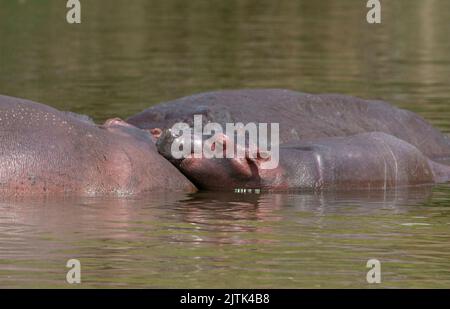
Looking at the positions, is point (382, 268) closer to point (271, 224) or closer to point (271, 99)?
point (271, 224)

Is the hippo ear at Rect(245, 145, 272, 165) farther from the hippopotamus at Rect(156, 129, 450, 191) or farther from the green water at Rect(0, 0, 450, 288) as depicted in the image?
the green water at Rect(0, 0, 450, 288)

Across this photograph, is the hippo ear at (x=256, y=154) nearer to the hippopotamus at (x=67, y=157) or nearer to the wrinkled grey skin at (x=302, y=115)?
the hippopotamus at (x=67, y=157)

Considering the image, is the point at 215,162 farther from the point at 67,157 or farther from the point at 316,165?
the point at 67,157

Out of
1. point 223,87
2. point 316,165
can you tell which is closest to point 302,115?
point 316,165

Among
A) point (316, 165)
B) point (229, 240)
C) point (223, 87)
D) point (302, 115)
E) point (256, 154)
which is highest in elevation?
point (223, 87)

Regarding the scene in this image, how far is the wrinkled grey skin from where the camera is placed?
14.3 m

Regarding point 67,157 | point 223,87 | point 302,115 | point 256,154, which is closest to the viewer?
point 67,157

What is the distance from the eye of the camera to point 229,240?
1021cm

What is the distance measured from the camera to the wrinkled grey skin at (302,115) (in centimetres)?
1432

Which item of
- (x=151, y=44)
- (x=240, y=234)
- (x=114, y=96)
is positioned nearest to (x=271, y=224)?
(x=240, y=234)

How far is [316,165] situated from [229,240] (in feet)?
9.06

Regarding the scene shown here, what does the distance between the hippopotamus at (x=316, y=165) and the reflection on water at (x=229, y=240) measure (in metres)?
0.22

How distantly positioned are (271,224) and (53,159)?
188 cm

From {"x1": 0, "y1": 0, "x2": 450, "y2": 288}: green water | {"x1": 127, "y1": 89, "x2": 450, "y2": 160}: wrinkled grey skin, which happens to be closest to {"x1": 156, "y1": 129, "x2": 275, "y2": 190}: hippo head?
{"x1": 0, "y1": 0, "x2": 450, "y2": 288}: green water
